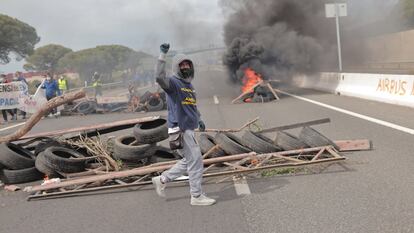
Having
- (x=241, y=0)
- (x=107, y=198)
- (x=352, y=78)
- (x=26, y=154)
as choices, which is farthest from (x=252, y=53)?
(x=107, y=198)

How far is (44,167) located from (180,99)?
2955 mm

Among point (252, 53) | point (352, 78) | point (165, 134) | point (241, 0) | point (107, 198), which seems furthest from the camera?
point (241, 0)

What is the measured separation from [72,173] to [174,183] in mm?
1711

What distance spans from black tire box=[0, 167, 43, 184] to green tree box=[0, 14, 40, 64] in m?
57.6

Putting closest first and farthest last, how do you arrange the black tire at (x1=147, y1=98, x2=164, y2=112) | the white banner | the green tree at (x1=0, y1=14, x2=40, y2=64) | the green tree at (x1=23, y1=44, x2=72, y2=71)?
the black tire at (x1=147, y1=98, x2=164, y2=112) → the white banner → the green tree at (x1=0, y1=14, x2=40, y2=64) → the green tree at (x1=23, y1=44, x2=72, y2=71)

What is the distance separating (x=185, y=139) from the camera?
540 centimetres

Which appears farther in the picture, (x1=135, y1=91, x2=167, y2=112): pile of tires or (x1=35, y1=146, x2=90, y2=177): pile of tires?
(x1=135, y1=91, x2=167, y2=112): pile of tires

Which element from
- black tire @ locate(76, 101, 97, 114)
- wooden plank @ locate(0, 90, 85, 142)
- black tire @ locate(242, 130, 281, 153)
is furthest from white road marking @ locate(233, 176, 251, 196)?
black tire @ locate(76, 101, 97, 114)

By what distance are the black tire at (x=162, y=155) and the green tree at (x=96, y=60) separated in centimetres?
6071

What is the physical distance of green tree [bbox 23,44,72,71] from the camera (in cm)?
8656

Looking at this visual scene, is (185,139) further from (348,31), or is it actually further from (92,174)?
(348,31)

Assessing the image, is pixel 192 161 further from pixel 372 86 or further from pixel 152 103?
pixel 152 103

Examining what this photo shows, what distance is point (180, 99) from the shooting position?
532cm

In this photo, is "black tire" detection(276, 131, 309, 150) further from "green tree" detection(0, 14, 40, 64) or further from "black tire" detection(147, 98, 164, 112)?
"green tree" detection(0, 14, 40, 64)
